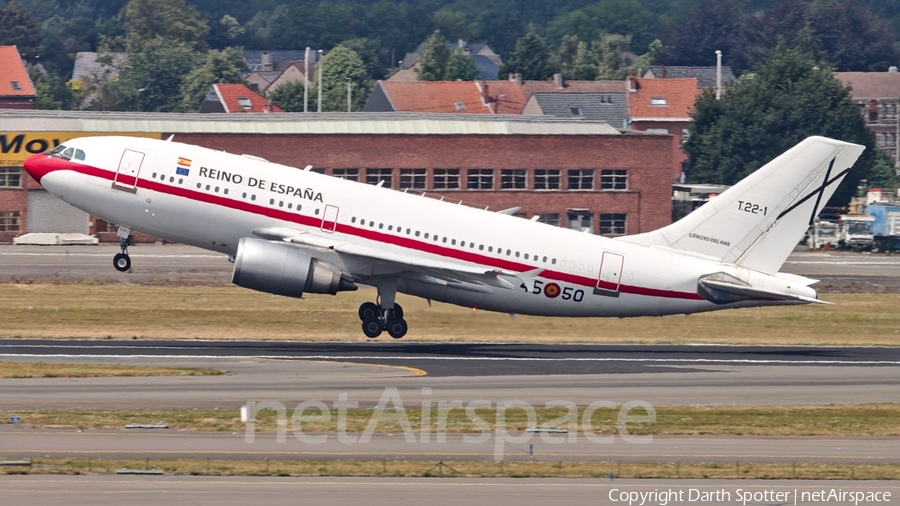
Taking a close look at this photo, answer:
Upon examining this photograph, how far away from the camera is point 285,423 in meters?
32.2

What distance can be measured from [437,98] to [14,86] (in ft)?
178

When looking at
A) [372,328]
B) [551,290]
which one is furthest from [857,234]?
[372,328]

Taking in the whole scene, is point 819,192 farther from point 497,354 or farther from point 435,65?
point 435,65

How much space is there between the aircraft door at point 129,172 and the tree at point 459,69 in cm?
14333

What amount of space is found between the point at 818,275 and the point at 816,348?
30564 millimetres

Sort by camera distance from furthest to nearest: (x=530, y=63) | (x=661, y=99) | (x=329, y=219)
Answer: (x=530, y=63), (x=661, y=99), (x=329, y=219)

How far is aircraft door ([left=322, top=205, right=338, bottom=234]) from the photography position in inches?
1866

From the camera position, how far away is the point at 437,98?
151375mm

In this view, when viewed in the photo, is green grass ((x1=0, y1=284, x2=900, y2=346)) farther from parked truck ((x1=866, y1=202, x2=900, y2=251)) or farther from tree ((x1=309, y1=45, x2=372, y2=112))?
tree ((x1=309, y1=45, x2=372, y2=112))

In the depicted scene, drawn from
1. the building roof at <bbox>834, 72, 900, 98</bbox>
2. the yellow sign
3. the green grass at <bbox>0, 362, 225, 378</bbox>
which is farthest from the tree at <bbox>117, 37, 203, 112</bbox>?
the green grass at <bbox>0, 362, 225, 378</bbox>

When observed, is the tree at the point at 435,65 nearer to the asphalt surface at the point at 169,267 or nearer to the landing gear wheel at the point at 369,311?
the asphalt surface at the point at 169,267

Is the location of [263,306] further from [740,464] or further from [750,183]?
[740,464]

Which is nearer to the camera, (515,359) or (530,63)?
(515,359)

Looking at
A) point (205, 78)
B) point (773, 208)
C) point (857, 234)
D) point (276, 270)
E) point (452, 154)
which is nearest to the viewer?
point (276, 270)
